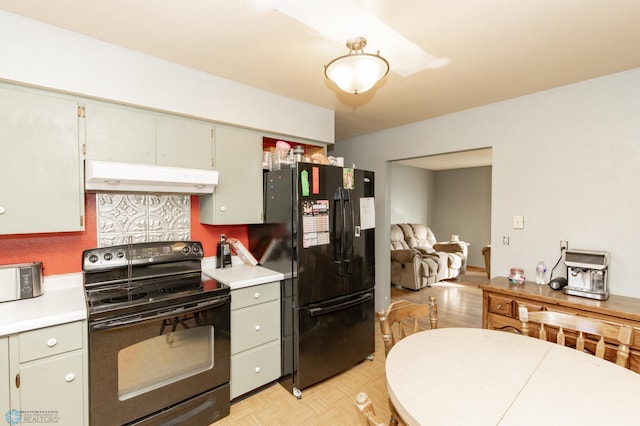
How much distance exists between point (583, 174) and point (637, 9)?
125cm

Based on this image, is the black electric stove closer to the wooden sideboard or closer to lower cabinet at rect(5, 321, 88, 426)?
lower cabinet at rect(5, 321, 88, 426)

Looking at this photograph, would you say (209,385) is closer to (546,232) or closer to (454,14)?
(454,14)

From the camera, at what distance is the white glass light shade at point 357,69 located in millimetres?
1597

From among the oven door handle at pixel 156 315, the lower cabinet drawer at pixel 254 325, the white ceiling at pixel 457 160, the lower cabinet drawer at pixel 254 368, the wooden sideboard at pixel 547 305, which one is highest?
the white ceiling at pixel 457 160

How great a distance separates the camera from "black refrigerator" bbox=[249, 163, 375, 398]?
7.67 ft

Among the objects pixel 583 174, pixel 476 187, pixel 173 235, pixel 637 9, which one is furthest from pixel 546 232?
pixel 476 187

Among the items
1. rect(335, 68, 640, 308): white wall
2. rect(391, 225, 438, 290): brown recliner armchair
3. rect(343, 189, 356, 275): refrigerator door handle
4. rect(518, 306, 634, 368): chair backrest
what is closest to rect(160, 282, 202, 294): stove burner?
rect(343, 189, 356, 275): refrigerator door handle

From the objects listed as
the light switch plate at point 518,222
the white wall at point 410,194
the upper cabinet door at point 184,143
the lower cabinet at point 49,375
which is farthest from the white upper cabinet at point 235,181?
the white wall at point 410,194

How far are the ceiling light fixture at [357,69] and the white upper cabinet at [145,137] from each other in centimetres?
117

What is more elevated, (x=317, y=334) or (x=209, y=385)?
(x=317, y=334)

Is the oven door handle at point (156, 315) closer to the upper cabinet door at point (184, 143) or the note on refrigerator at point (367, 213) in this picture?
the upper cabinet door at point (184, 143)

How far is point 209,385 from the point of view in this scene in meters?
2.03

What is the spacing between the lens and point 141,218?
234 cm

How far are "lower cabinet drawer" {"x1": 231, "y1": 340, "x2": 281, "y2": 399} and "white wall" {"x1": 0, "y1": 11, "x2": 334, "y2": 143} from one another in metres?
1.82
